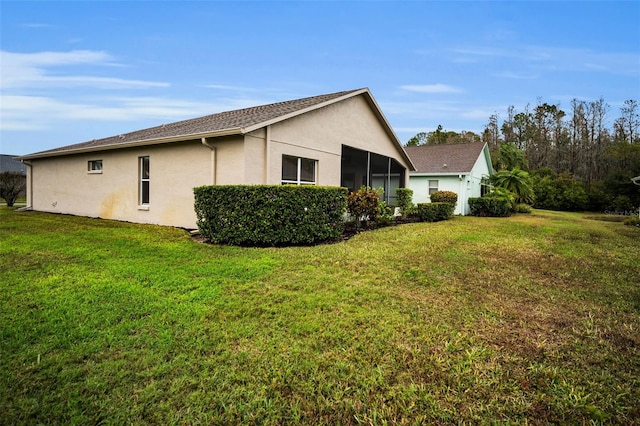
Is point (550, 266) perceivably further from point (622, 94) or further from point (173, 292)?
point (622, 94)

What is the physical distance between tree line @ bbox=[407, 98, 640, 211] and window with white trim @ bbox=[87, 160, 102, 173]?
105 ft

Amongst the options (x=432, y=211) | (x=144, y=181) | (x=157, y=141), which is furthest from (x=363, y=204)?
(x=144, y=181)

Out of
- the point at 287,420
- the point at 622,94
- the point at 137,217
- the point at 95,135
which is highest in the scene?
the point at 622,94

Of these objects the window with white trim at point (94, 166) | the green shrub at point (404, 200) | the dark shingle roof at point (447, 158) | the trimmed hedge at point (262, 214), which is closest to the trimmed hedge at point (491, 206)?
the dark shingle roof at point (447, 158)

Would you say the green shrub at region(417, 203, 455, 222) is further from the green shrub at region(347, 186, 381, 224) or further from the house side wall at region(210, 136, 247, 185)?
the house side wall at region(210, 136, 247, 185)

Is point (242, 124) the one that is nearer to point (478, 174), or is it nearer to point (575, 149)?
point (478, 174)

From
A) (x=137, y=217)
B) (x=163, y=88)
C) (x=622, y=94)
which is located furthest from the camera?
(x=622, y=94)

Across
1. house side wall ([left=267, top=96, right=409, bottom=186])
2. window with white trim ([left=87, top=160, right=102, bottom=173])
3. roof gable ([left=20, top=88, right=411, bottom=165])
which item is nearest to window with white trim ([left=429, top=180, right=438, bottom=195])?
house side wall ([left=267, top=96, right=409, bottom=186])

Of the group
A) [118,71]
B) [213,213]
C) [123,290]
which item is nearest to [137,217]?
[213,213]

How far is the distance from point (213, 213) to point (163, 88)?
10.7 metres

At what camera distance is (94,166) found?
43.9 feet

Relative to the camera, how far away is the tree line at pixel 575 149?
25.6m

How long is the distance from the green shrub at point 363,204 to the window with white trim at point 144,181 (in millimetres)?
7210

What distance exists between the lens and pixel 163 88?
594 inches
